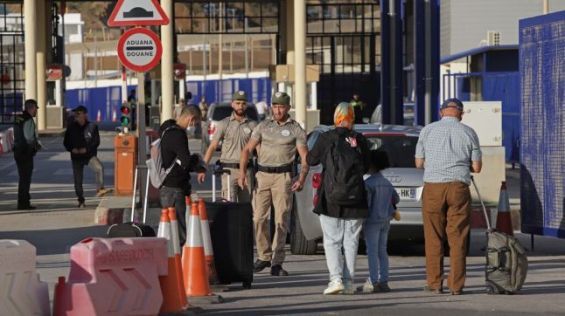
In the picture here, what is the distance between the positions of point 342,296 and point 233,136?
305cm

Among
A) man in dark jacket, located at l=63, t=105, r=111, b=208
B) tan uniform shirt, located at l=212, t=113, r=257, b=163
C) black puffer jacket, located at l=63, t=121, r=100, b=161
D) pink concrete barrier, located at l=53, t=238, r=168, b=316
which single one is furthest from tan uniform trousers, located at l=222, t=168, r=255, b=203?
black puffer jacket, located at l=63, t=121, r=100, b=161

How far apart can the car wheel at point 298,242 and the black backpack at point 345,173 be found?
320 cm

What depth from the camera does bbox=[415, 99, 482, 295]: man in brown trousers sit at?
13336mm

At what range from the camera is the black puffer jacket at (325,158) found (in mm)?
13211

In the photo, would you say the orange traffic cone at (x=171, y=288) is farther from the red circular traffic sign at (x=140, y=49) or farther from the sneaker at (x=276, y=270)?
the red circular traffic sign at (x=140, y=49)

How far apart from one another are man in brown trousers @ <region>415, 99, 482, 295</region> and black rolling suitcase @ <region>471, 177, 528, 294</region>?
0.28 metres

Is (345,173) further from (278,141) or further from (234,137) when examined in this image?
(234,137)

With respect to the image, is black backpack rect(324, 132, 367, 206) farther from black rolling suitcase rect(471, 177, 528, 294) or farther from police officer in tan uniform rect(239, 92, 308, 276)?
black rolling suitcase rect(471, 177, 528, 294)

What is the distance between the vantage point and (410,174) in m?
16.6

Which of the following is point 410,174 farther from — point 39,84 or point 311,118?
point 39,84

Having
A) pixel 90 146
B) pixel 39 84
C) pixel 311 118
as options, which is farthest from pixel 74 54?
pixel 90 146

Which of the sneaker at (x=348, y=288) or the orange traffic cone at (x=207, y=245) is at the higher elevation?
the orange traffic cone at (x=207, y=245)

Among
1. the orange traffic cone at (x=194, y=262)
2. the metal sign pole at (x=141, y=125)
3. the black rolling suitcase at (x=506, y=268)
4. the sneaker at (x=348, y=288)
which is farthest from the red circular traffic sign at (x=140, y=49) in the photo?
the black rolling suitcase at (x=506, y=268)

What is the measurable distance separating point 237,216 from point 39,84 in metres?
45.7
